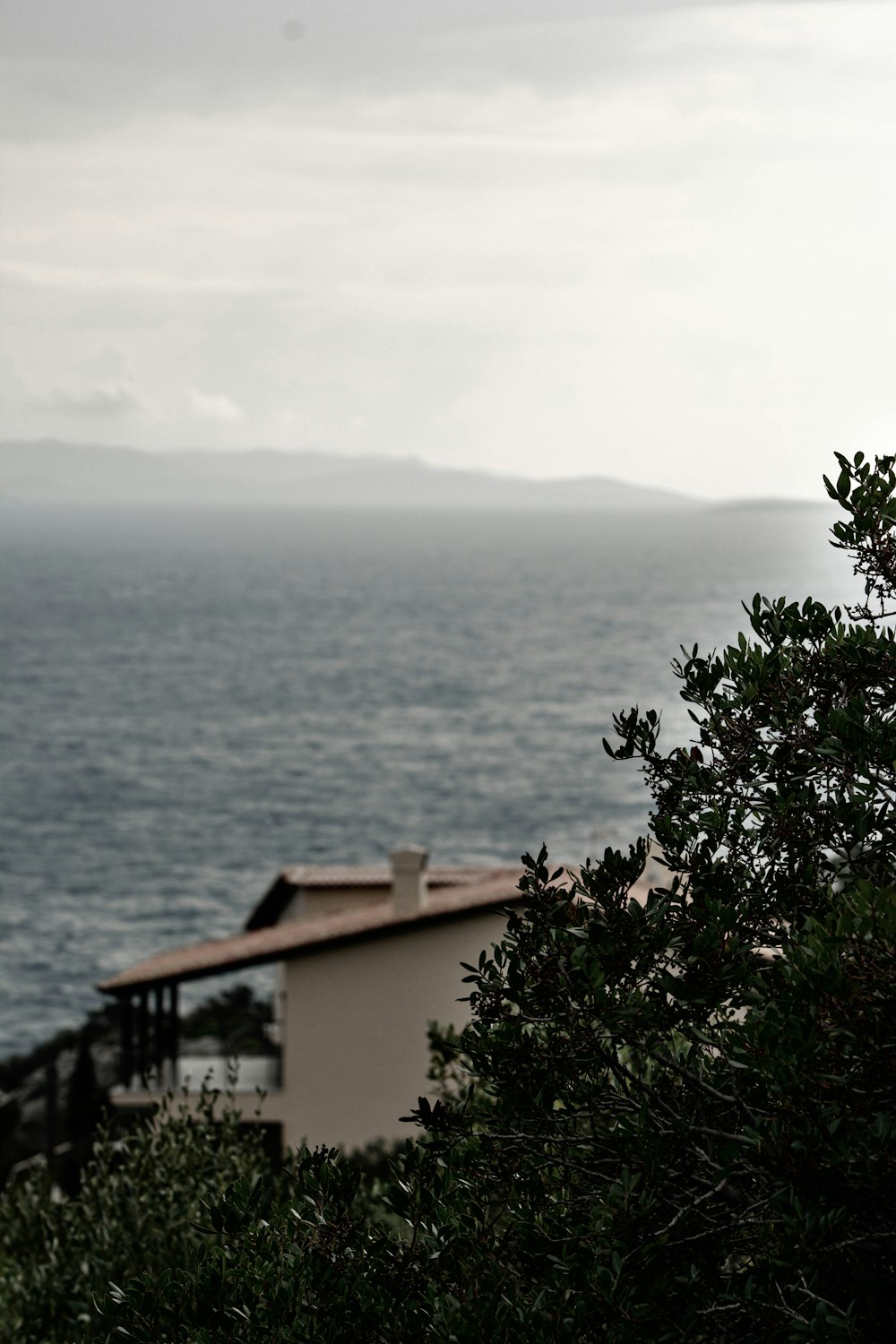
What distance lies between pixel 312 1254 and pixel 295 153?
204287mm

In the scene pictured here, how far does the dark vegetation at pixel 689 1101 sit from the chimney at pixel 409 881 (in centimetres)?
2296

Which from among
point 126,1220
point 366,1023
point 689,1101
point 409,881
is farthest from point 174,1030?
point 689,1101

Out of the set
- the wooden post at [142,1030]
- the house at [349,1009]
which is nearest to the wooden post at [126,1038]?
the house at [349,1009]

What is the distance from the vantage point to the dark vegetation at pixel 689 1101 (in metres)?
5.21

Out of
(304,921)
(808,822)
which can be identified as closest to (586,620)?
(304,921)

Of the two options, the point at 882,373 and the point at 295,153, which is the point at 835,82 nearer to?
the point at 882,373

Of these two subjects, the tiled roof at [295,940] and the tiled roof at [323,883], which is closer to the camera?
the tiled roof at [295,940]

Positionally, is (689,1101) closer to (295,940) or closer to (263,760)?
(295,940)

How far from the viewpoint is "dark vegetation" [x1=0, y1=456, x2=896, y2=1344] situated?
5211 millimetres

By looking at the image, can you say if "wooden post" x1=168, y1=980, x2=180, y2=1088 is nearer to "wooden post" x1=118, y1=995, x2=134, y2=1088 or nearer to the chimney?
"wooden post" x1=118, y1=995, x2=134, y2=1088

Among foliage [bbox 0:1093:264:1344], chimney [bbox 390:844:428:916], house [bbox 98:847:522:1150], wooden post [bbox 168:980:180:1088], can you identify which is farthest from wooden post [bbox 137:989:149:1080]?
foliage [bbox 0:1093:264:1344]

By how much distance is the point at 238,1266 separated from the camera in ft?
22.1

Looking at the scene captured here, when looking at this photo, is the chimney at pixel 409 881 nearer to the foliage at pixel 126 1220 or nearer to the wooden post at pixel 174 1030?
the wooden post at pixel 174 1030

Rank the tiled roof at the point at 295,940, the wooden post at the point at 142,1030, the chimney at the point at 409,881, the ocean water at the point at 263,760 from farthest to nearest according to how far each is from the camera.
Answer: the ocean water at the point at 263,760 → the chimney at the point at 409,881 → the wooden post at the point at 142,1030 → the tiled roof at the point at 295,940
